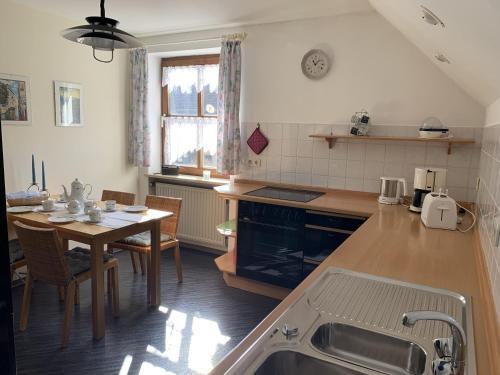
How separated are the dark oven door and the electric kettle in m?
0.71

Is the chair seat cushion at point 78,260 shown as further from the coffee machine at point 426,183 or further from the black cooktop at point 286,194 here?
the coffee machine at point 426,183

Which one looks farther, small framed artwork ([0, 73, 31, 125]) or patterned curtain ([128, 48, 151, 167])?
patterned curtain ([128, 48, 151, 167])

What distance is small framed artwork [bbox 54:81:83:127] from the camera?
3705 mm

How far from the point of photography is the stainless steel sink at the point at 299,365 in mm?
1024

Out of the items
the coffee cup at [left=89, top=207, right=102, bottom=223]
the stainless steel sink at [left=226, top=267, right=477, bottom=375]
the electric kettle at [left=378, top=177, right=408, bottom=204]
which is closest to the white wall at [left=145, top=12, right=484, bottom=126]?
the electric kettle at [left=378, top=177, right=408, bottom=204]

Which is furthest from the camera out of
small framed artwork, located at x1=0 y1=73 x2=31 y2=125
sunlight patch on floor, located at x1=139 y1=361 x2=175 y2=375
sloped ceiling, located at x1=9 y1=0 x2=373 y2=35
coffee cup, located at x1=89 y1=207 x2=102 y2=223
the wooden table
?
small framed artwork, located at x1=0 y1=73 x2=31 y2=125

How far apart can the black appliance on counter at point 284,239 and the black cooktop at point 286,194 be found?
0.10 metres

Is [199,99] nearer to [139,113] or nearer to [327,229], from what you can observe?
[139,113]

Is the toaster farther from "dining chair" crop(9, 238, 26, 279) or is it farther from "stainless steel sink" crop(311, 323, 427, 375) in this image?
"dining chair" crop(9, 238, 26, 279)

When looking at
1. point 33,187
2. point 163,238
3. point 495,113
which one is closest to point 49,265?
point 163,238

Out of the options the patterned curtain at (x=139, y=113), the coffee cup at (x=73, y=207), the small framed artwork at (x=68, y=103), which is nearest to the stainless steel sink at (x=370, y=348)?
the coffee cup at (x=73, y=207)

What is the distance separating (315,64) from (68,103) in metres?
2.48

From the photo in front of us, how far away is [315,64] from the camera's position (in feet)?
11.2

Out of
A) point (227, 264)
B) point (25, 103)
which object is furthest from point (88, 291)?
point (25, 103)
